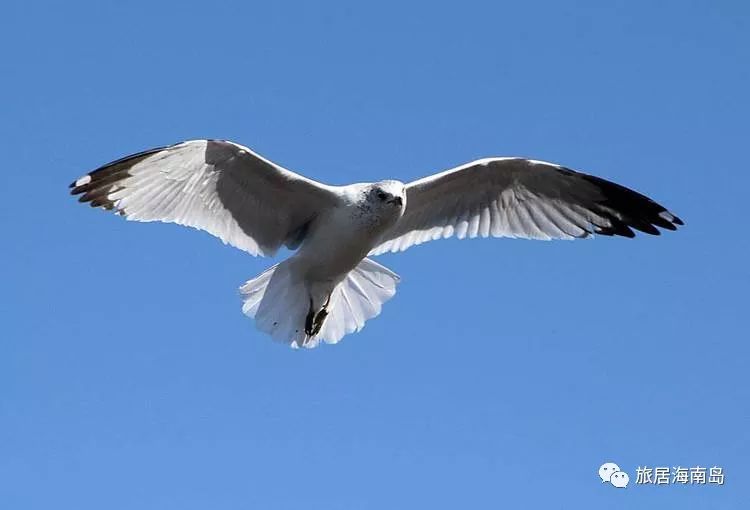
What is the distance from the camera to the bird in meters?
9.02

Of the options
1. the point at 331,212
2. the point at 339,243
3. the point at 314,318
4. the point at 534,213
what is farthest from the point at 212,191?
the point at 534,213

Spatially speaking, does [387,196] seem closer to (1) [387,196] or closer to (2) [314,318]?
(1) [387,196]

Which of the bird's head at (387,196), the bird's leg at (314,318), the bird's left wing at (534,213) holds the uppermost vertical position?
the bird's left wing at (534,213)

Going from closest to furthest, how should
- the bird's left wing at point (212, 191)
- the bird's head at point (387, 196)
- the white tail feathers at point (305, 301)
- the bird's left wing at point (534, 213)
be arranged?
the bird's head at point (387, 196) < the bird's left wing at point (212, 191) < the white tail feathers at point (305, 301) < the bird's left wing at point (534, 213)

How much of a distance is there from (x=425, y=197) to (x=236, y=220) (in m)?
1.49

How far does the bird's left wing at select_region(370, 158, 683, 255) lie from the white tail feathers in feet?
0.87

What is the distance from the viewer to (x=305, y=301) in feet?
31.4

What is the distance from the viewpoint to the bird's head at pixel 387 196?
8875 millimetres

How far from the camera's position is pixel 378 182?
9055 millimetres

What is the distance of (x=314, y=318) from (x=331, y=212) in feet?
2.89

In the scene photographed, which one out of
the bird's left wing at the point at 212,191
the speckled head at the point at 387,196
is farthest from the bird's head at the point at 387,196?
the bird's left wing at the point at 212,191

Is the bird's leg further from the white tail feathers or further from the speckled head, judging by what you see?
the speckled head

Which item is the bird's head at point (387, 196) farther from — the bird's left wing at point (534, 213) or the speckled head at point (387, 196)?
the bird's left wing at point (534, 213)

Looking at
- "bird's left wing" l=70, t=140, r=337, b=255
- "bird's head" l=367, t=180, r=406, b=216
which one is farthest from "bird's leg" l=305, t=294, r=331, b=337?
"bird's head" l=367, t=180, r=406, b=216
